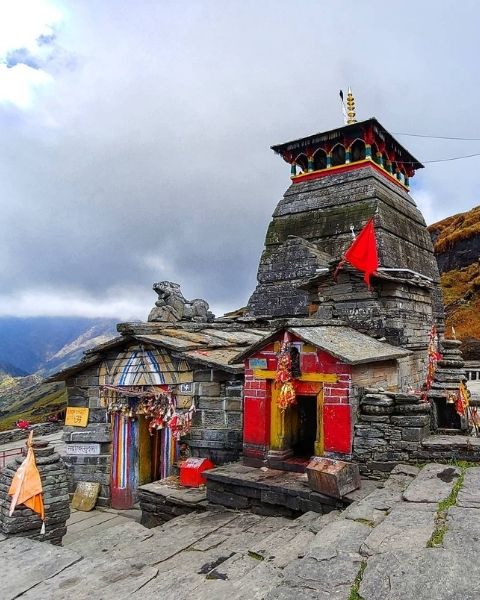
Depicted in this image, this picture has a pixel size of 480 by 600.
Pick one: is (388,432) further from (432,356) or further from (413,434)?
(432,356)

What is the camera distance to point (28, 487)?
8.08 metres

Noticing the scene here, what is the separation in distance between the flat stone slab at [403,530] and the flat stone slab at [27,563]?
3.95m

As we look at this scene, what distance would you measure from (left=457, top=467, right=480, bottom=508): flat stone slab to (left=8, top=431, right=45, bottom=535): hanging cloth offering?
6.77m

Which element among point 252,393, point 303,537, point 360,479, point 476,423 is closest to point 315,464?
point 360,479

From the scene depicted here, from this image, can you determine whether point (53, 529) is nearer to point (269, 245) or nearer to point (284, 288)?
point (284, 288)

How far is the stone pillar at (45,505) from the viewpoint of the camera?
8094 millimetres

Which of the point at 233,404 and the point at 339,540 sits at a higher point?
the point at 233,404

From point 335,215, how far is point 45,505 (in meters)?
15.5

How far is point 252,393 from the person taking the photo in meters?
9.94

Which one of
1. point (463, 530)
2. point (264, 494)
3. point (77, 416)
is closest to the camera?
point (463, 530)

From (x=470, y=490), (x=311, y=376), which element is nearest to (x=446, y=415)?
(x=311, y=376)

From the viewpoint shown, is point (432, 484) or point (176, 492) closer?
point (432, 484)

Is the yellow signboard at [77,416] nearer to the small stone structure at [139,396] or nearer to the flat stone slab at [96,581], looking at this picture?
the small stone structure at [139,396]

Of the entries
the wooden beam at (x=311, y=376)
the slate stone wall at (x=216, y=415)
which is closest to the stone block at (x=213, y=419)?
the slate stone wall at (x=216, y=415)
